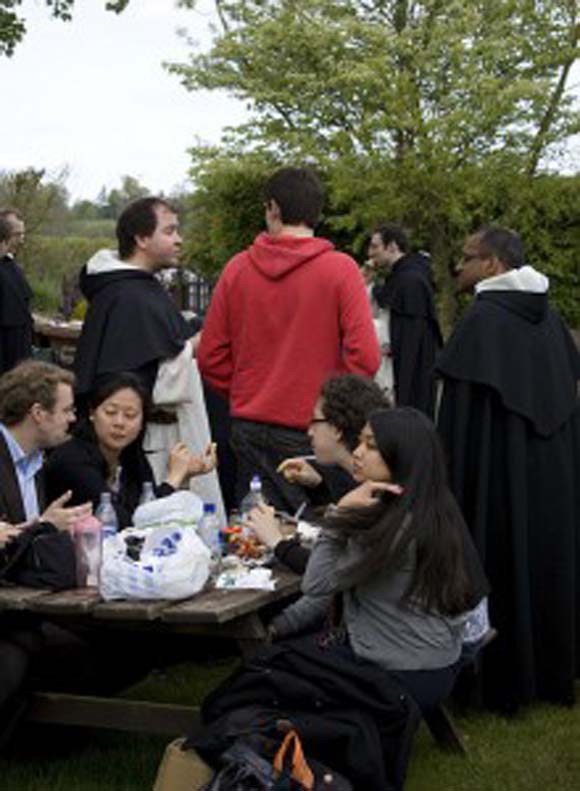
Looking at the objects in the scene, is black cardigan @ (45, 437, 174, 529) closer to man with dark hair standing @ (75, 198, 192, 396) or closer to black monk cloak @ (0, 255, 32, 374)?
man with dark hair standing @ (75, 198, 192, 396)

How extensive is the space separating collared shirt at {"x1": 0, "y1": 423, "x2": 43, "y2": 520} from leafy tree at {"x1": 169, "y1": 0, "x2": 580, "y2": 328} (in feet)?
55.3

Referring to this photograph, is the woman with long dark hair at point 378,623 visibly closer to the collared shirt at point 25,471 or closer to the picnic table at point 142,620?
the picnic table at point 142,620

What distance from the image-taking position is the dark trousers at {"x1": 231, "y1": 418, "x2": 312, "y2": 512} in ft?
18.2

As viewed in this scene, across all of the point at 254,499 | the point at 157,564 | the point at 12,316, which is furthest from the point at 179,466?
the point at 12,316

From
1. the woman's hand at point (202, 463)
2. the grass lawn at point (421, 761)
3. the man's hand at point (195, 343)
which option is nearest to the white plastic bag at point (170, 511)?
the woman's hand at point (202, 463)

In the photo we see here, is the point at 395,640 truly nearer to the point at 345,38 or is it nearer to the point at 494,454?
the point at 494,454

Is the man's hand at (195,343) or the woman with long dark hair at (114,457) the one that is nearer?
the woman with long dark hair at (114,457)

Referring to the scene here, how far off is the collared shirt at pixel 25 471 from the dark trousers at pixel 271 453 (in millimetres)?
1067

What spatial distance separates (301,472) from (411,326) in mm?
3550

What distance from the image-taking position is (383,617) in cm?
407

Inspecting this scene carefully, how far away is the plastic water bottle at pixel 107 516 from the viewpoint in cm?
452

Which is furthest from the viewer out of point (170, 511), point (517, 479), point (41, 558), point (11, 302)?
point (11, 302)

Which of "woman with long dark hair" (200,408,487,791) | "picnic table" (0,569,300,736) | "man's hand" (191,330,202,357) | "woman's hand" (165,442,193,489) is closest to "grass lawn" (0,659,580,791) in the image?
"picnic table" (0,569,300,736)

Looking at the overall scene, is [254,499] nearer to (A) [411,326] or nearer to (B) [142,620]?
(B) [142,620]
